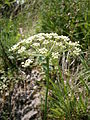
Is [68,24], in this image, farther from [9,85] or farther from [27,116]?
[27,116]

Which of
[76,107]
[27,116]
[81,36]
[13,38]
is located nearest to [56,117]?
[76,107]

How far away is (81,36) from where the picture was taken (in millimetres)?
2371

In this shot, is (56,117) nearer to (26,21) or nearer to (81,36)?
(81,36)

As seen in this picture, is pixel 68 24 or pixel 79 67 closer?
pixel 79 67

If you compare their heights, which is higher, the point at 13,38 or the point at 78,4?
the point at 78,4

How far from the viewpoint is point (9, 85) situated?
7.57 feet

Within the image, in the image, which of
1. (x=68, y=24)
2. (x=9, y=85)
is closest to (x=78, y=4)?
(x=68, y=24)

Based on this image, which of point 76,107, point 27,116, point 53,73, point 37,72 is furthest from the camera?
point 37,72

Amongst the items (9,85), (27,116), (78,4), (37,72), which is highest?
(78,4)

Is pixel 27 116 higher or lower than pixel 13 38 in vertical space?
lower

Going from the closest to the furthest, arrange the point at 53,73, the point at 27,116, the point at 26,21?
the point at 27,116, the point at 53,73, the point at 26,21

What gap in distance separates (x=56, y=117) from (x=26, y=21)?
2.17 metres

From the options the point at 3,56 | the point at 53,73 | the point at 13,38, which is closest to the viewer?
the point at 53,73

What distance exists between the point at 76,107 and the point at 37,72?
0.84 metres
